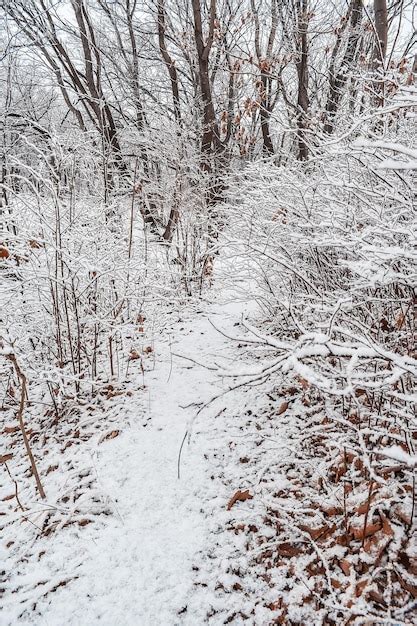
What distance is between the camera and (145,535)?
225 cm

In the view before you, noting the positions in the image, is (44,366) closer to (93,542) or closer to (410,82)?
(93,542)

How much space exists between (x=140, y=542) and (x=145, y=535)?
0.05m

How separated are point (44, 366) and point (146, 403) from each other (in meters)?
1.04

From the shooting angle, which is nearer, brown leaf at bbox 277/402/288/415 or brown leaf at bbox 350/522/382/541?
brown leaf at bbox 350/522/382/541

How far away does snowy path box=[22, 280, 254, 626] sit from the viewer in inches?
74.0

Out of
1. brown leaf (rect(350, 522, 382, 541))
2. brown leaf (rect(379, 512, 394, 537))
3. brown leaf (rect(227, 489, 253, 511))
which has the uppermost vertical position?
brown leaf (rect(379, 512, 394, 537))

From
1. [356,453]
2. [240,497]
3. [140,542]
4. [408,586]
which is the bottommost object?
[140,542]

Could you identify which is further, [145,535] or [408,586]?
[145,535]

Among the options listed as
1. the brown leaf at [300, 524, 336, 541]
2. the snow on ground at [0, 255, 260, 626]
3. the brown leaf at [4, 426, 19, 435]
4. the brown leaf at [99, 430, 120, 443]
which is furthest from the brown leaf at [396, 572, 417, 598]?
the brown leaf at [4, 426, 19, 435]

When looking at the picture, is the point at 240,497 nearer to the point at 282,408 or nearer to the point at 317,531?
the point at 317,531

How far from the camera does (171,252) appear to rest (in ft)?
20.9

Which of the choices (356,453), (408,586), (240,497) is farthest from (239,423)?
(408,586)

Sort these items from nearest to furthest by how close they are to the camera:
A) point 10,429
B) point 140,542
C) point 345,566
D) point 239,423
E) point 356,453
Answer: point 345,566 → point 140,542 → point 356,453 → point 239,423 → point 10,429

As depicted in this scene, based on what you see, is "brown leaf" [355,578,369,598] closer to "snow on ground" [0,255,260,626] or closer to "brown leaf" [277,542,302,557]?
"brown leaf" [277,542,302,557]
